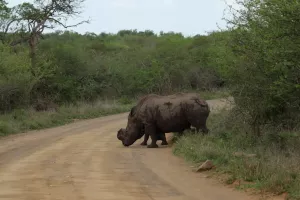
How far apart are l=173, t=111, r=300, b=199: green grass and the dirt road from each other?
50 centimetres

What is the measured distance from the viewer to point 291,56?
1307 cm

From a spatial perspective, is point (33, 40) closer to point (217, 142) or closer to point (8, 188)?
point (217, 142)

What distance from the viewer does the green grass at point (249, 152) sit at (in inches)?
383

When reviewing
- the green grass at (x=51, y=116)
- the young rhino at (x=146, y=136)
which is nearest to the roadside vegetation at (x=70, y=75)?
the green grass at (x=51, y=116)

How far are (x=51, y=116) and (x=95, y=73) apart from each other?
1293 cm

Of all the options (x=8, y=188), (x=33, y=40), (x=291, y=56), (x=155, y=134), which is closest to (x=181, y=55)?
(x=33, y=40)

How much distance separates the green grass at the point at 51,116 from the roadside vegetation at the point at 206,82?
7 cm

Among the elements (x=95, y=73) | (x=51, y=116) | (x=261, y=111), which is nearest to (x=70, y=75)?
(x=95, y=73)

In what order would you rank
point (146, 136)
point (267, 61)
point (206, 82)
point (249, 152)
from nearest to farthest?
point (249, 152) → point (267, 61) → point (146, 136) → point (206, 82)

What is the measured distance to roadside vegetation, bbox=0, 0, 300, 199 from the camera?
12.8 meters

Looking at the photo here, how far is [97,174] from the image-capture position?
1212 centimetres

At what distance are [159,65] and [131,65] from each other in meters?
2.71

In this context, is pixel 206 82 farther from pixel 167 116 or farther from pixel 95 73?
pixel 167 116

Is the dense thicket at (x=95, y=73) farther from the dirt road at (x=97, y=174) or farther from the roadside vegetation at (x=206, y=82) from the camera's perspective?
the dirt road at (x=97, y=174)
